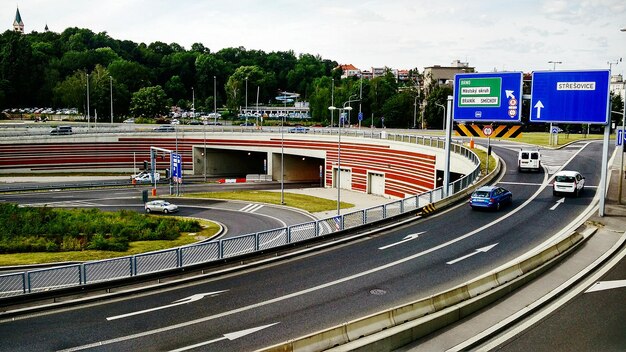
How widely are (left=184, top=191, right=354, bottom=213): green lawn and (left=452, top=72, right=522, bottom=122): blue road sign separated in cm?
2307

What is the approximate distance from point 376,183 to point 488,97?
109 ft

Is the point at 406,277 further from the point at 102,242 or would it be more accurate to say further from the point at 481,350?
the point at 102,242

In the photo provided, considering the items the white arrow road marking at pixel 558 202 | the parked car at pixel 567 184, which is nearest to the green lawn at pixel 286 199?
the parked car at pixel 567 184

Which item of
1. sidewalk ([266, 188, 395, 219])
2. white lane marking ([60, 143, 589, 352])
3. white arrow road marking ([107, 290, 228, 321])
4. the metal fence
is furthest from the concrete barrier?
sidewalk ([266, 188, 395, 219])

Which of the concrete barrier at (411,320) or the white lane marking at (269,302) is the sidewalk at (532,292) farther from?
the white lane marking at (269,302)

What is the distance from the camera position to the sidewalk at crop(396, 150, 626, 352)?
46.4ft

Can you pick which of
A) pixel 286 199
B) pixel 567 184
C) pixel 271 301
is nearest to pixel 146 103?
pixel 286 199

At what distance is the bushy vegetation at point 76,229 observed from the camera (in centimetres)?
3500

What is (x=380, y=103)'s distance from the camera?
12900 cm

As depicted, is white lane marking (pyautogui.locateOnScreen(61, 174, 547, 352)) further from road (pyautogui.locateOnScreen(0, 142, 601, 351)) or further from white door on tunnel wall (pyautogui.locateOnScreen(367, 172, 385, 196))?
white door on tunnel wall (pyautogui.locateOnScreen(367, 172, 385, 196))

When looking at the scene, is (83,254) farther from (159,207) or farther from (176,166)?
(176,166)

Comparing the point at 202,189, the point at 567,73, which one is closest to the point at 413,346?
the point at 567,73

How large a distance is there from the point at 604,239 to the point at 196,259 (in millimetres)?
17973

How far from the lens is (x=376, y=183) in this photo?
219 ft
